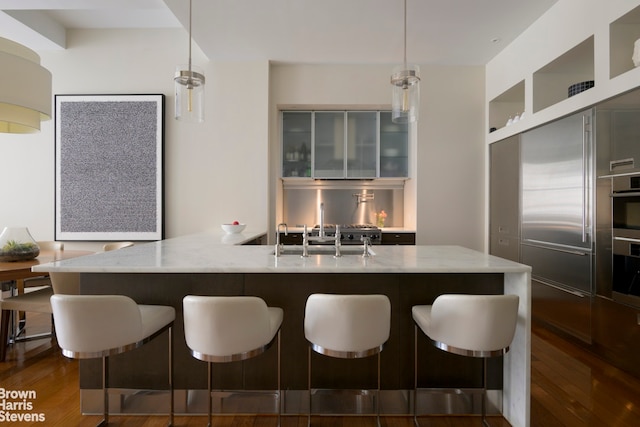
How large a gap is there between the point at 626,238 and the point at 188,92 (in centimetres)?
318

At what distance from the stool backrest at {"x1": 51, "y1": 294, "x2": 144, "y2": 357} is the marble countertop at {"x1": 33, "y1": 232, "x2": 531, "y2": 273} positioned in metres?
0.21

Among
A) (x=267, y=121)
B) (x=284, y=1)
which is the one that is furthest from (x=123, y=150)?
(x=284, y=1)

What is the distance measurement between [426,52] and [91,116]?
4.15m

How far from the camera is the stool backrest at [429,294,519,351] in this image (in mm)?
1591

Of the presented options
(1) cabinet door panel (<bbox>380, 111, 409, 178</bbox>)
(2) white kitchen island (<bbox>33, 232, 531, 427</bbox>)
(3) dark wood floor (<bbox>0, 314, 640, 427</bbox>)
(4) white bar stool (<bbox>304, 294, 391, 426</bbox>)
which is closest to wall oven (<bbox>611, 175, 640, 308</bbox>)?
(3) dark wood floor (<bbox>0, 314, 640, 427</bbox>)

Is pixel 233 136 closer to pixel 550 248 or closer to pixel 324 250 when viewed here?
pixel 324 250

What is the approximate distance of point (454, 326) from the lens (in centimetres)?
163

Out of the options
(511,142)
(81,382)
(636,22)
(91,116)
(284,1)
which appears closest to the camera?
(81,382)

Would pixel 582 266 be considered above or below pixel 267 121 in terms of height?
below

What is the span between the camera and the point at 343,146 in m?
4.75

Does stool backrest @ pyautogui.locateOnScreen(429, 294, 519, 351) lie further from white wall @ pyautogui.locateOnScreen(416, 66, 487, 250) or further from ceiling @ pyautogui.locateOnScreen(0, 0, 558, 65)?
white wall @ pyautogui.locateOnScreen(416, 66, 487, 250)

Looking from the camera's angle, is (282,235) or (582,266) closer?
(582,266)

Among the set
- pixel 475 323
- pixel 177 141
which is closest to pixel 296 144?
pixel 177 141

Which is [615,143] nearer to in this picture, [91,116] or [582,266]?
[582,266]
